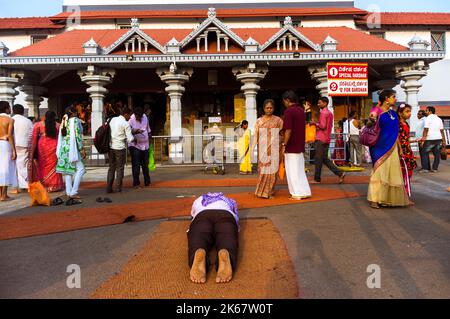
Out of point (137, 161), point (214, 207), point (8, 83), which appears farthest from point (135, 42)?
point (214, 207)

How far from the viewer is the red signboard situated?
12.7 metres

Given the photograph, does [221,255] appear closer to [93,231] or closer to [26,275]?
[26,275]

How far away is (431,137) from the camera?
35.2 ft

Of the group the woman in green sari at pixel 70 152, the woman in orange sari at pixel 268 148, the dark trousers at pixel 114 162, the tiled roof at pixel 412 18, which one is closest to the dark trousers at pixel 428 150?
the woman in orange sari at pixel 268 148

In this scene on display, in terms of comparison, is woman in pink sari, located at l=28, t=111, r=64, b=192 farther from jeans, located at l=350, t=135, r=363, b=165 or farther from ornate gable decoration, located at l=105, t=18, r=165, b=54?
jeans, located at l=350, t=135, r=363, b=165

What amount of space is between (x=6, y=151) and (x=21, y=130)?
2.55ft

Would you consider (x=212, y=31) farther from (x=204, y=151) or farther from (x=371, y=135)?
(x=371, y=135)

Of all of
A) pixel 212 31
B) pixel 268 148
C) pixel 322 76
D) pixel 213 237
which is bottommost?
pixel 213 237

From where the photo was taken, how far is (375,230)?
15.5 ft

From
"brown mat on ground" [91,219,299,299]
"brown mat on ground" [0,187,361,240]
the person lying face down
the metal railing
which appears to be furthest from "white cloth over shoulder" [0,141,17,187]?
the metal railing

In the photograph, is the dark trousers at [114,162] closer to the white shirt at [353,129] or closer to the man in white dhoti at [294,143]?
the man in white dhoti at [294,143]

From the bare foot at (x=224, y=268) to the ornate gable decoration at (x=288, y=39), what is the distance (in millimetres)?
13468

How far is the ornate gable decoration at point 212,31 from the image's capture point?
51.6ft

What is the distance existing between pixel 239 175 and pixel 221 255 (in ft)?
25.6
